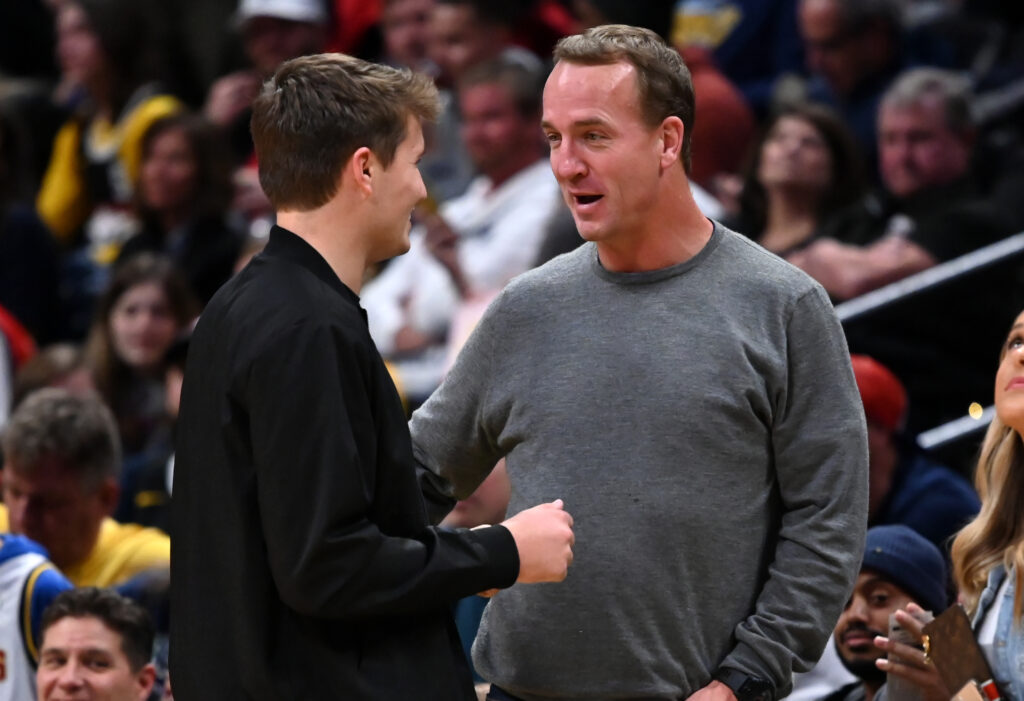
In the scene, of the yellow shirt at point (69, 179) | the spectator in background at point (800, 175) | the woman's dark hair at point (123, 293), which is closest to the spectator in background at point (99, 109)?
the yellow shirt at point (69, 179)

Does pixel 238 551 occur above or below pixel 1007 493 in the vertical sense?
above

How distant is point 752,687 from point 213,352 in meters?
1.00

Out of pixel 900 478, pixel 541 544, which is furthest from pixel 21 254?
pixel 541 544

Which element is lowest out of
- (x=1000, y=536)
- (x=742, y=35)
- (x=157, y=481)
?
(x=157, y=481)

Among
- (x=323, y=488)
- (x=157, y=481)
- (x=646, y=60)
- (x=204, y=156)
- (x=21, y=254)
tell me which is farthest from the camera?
(x=21, y=254)

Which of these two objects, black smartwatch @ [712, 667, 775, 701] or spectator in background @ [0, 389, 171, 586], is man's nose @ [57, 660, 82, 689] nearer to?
spectator in background @ [0, 389, 171, 586]

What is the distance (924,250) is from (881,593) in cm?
220

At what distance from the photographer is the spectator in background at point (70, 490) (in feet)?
15.0

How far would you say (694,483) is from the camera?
2.85 m

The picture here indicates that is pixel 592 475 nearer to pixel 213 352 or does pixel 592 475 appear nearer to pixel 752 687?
pixel 752 687

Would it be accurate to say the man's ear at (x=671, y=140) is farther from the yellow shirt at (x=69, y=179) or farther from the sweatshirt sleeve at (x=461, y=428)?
the yellow shirt at (x=69, y=179)

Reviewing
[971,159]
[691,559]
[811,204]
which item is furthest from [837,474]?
[971,159]

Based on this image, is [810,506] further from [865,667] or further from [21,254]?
[21,254]

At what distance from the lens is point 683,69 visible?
2.99 metres
